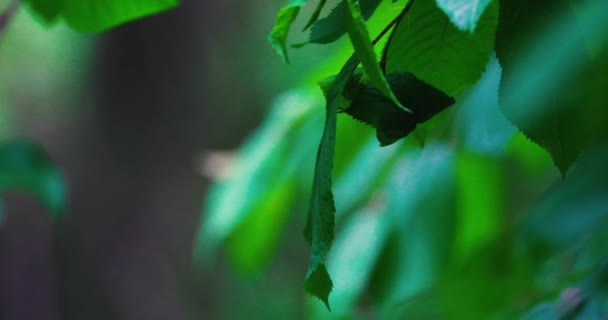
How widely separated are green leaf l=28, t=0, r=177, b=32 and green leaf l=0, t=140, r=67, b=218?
14.2 inches

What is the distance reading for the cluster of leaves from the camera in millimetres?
311

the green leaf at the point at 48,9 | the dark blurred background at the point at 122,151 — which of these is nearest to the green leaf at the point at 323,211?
the green leaf at the point at 48,9

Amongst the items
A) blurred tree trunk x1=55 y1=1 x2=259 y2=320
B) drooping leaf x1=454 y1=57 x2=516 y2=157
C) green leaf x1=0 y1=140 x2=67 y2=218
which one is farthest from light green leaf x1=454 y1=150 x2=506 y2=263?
blurred tree trunk x1=55 y1=1 x2=259 y2=320

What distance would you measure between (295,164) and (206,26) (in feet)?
6.20

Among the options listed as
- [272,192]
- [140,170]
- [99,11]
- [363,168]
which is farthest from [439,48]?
[140,170]

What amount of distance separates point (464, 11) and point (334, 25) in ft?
0.19

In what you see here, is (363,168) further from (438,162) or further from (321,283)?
(321,283)

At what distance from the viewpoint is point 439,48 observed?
361 mm

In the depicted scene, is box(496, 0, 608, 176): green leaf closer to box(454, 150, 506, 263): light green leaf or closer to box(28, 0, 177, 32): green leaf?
box(28, 0, 177, 32): green leaf

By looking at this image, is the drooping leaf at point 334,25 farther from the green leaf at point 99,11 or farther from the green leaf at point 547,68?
the green leaf at point 99,11

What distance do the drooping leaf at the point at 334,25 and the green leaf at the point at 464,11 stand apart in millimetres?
45

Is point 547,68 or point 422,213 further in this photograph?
point 422,213

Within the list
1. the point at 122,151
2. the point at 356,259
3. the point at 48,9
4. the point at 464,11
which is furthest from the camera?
the point at 122,151

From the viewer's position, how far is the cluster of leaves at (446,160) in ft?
1.02
